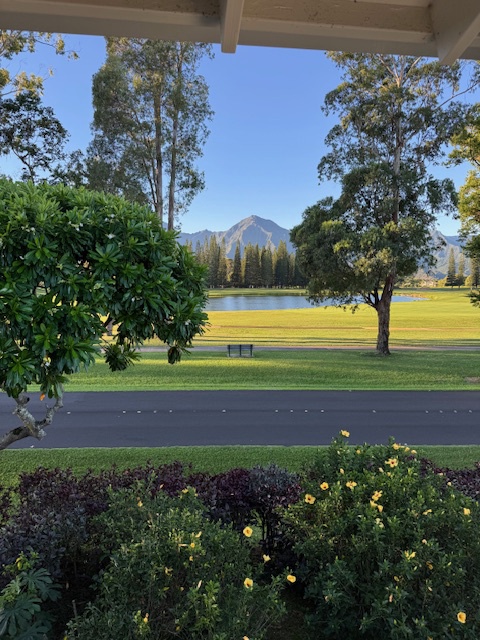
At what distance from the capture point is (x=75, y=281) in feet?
8.16

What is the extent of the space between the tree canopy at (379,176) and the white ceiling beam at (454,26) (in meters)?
14.9

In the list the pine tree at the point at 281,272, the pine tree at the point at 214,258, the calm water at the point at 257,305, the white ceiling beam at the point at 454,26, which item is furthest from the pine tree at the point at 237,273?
the white ceiling beam at the point at 454,26

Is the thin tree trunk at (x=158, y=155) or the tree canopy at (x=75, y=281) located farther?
the thin tree trunk at (x=158, y=155)

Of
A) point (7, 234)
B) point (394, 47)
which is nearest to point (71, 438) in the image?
point (7, 234)

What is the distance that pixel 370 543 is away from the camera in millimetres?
2564

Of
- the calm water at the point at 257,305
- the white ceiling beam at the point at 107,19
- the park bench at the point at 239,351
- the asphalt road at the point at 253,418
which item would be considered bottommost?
the asphalt road at the point at 253,418

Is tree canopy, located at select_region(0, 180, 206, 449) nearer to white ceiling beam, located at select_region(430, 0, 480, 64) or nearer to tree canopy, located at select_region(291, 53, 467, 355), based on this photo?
white ceiling beam, located at select_region(430, 0, 480, 64)

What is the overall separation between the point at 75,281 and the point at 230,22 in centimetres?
156

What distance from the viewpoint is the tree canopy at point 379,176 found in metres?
17.4

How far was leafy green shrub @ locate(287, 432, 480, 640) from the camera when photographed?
2350mm

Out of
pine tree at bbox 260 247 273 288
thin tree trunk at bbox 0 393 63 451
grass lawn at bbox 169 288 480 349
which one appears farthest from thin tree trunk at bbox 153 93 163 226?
pine tree at bbox 260 247 273 288

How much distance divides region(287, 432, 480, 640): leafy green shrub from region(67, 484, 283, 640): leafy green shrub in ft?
1.58

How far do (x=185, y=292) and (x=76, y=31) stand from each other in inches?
61.8

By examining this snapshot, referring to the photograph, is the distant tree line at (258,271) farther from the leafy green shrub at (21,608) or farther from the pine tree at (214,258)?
Answer: the leafy green shrub at (21,608)
